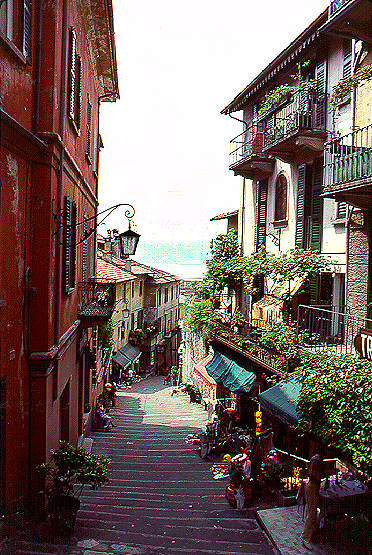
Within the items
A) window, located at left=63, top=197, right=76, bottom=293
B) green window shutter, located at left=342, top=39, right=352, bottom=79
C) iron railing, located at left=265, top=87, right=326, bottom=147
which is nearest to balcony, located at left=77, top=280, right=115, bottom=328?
window, located at left=63, top=197, right=76, bottom=293

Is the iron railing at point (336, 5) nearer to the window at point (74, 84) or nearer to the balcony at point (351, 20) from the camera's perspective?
the balcony at point (351, 20)

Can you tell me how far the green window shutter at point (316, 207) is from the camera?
13.9 metres

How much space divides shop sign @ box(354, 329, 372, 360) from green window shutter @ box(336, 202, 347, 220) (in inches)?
173

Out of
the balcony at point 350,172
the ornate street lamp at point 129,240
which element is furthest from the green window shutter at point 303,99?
the ornate street lamp at point 129,240

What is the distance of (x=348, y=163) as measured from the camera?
32.3 feet

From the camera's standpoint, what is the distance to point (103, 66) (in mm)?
15648

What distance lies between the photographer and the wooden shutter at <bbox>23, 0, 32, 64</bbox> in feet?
22.2

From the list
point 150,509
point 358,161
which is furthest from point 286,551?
point 358,161

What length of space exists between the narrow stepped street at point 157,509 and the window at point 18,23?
6.90 metres

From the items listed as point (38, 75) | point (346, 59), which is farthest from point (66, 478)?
point (346, 59)

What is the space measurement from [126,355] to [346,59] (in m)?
30.5

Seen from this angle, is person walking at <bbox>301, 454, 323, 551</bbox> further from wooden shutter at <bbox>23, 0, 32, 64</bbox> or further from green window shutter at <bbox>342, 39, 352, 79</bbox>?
green window shutter at <bbox>342, 39, 352, 79</bbox>

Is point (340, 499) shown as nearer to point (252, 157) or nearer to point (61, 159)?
point (61, 159)

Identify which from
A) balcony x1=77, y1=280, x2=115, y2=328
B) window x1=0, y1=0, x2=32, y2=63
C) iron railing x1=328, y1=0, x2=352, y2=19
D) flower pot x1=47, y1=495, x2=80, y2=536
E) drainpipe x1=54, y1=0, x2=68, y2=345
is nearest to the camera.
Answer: window x1=0, y1=0, x2=32, y2=63
